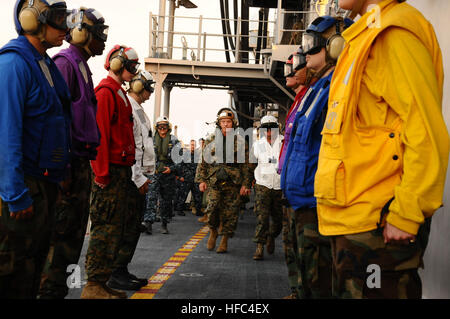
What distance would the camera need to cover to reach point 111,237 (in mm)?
4434

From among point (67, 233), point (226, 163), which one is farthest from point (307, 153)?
point (226, 163)

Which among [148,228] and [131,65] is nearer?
[131,65]

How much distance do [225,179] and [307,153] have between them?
5.04 m

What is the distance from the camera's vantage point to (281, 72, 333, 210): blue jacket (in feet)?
10.5

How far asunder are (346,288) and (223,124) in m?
6.52

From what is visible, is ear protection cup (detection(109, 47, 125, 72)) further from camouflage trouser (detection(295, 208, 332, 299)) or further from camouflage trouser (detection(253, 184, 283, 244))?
camouflage trouser (detection(253, 184, 283, 244))

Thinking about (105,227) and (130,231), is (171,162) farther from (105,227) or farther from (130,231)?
(105,227)

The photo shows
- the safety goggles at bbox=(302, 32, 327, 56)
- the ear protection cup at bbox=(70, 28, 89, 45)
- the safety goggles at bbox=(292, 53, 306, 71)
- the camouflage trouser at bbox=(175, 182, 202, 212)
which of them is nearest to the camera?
the safety goggles at bbox=(302, 32, 327, 56)

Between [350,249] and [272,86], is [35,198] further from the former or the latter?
[272,86]

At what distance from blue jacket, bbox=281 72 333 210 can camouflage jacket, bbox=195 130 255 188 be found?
4.87 metres

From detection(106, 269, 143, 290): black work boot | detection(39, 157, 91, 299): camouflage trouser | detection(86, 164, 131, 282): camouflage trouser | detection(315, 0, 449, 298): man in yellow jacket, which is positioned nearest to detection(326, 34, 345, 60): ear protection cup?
detection(315, 0, 449, 298): man in yellow jacket

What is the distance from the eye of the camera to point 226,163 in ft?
27.3
